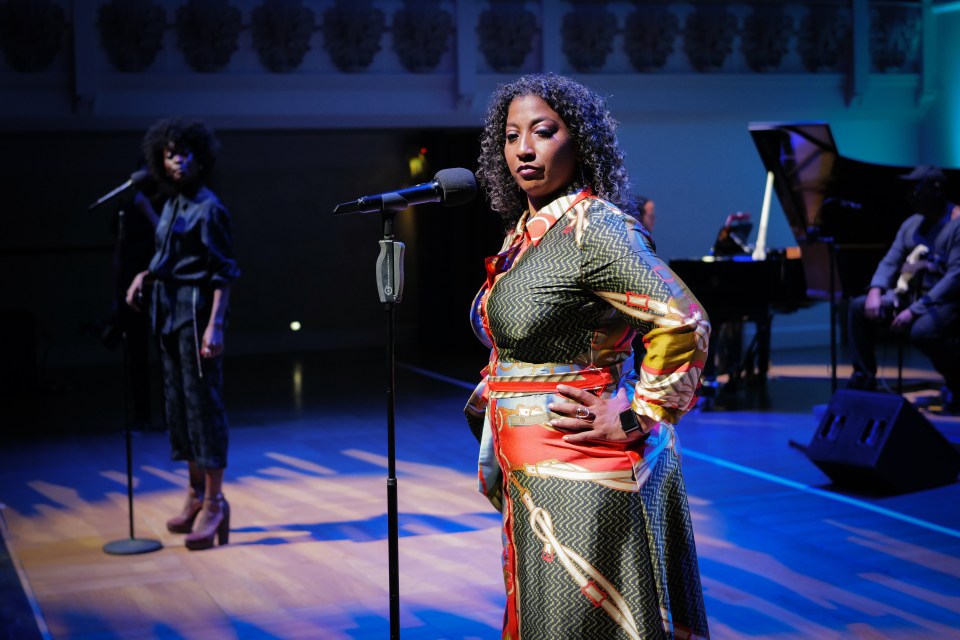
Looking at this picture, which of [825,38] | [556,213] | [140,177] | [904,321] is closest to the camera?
[556,213]

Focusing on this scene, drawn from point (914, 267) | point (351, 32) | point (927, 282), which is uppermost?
point (351, 32)

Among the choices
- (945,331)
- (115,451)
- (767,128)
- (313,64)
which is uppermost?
(313,64)

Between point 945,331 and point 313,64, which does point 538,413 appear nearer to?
point 945,331

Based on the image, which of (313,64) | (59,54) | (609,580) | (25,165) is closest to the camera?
(609,580)

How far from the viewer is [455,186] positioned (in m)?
2.67

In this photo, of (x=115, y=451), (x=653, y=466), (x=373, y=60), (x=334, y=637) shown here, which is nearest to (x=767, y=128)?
(x=373, y=60)

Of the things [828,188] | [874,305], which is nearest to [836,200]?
[828,188]

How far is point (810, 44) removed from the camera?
12.3 meters

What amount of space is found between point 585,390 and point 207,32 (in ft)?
27.9

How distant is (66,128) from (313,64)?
221cm

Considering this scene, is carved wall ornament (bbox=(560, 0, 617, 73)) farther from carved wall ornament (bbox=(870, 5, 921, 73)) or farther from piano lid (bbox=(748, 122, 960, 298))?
piano lid (bbox=(748, 122, 960, 298))

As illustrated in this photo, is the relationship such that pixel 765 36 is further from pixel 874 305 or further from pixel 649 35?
pixel 874 305

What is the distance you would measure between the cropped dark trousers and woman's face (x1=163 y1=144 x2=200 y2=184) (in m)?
0.64

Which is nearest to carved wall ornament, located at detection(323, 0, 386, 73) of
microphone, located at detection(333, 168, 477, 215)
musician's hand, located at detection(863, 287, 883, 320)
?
musician's hand, located at detection(863, 287, 883, 320)
